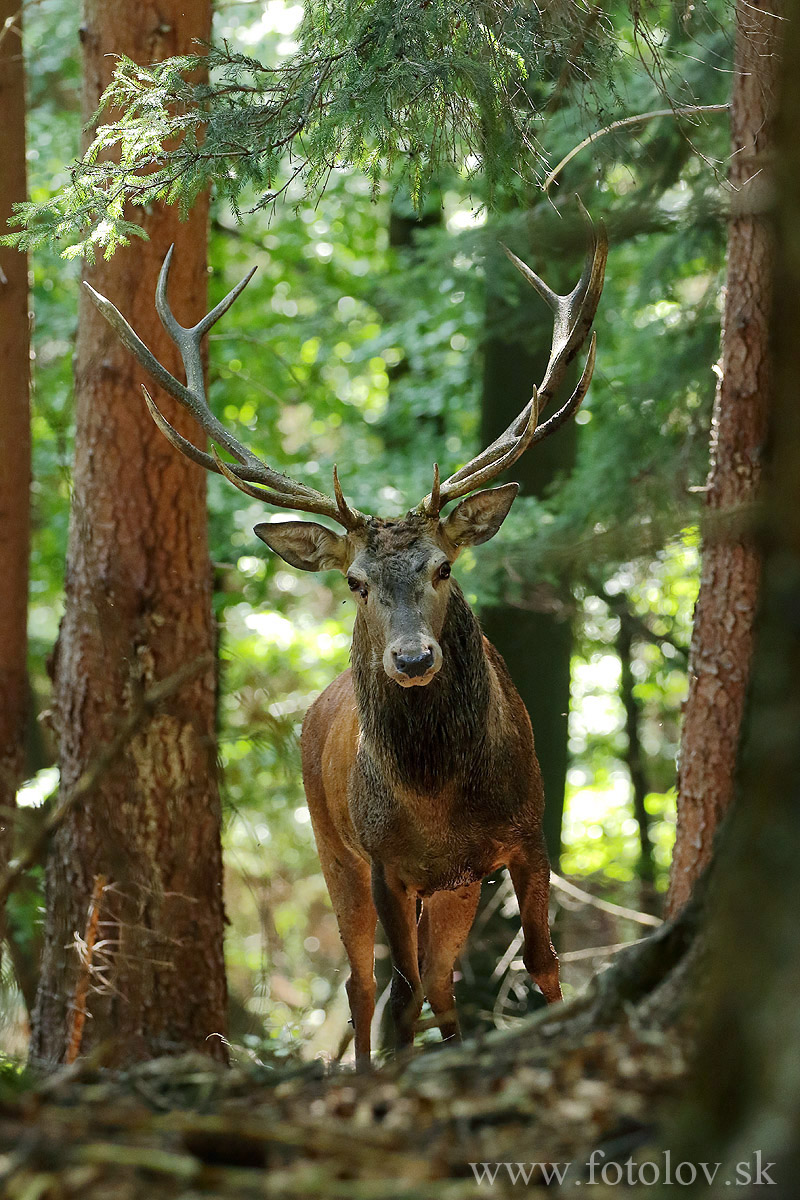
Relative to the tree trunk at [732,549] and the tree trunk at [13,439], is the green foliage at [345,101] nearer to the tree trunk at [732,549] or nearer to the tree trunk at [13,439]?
the tree trunk at [732,549]

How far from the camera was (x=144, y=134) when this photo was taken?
187 inches

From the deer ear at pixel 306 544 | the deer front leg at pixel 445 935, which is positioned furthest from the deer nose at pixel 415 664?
the deer front leg at pixel 445 935

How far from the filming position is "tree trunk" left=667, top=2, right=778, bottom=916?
6266 mm

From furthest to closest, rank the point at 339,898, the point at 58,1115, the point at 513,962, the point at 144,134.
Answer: the point at 513,962 < the point at 339,898 < the point at 144,134 < the point at 58,1115

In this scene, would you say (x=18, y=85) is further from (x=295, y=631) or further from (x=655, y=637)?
(x=295, y=631)

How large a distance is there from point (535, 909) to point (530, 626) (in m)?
4.55

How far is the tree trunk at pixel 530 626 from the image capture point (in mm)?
9141

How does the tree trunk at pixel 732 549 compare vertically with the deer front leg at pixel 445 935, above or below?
above

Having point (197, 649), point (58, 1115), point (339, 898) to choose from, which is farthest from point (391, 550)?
point (58, 1115)

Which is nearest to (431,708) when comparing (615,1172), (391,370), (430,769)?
(430,769)

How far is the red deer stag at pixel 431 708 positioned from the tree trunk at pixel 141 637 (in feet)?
2.83

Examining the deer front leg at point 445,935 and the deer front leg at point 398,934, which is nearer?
the deer front leg at point 398,934

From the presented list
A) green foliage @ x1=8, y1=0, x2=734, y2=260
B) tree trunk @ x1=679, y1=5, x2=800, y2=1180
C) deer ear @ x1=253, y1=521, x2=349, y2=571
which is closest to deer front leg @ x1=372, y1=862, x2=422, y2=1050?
deer ear @ x1=253, y1=521, x2=349, y2=571

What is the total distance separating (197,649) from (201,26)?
3474 millimetres
